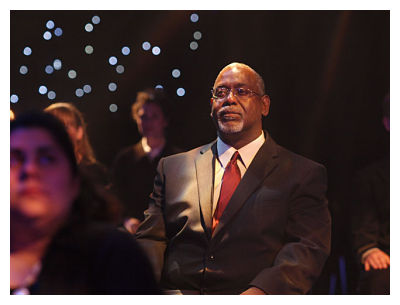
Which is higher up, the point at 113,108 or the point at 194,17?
the point at 194,17

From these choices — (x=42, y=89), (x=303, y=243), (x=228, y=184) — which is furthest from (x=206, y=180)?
(x=42, y=89)

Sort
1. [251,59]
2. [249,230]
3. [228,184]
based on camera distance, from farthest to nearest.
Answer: [251,59], [228,184], [249,230]

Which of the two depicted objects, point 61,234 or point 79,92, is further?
point 79,92

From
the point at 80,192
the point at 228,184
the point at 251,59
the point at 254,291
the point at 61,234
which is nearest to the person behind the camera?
the point at 61,234

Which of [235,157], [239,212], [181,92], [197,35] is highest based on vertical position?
[197,35]

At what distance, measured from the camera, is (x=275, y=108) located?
3.24 metres

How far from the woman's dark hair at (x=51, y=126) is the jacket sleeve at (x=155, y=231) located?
1159 millimetres

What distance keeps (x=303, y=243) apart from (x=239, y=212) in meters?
0.40

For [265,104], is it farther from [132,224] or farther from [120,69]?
[132,224]

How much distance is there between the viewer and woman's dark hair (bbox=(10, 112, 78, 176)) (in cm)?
187

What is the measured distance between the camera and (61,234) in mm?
1788

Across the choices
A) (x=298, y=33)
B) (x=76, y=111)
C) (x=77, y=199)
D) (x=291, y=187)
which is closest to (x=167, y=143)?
(x=76, y=111)

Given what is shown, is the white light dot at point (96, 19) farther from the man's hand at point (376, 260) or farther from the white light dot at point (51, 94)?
the man's hand at point (376, 260)
